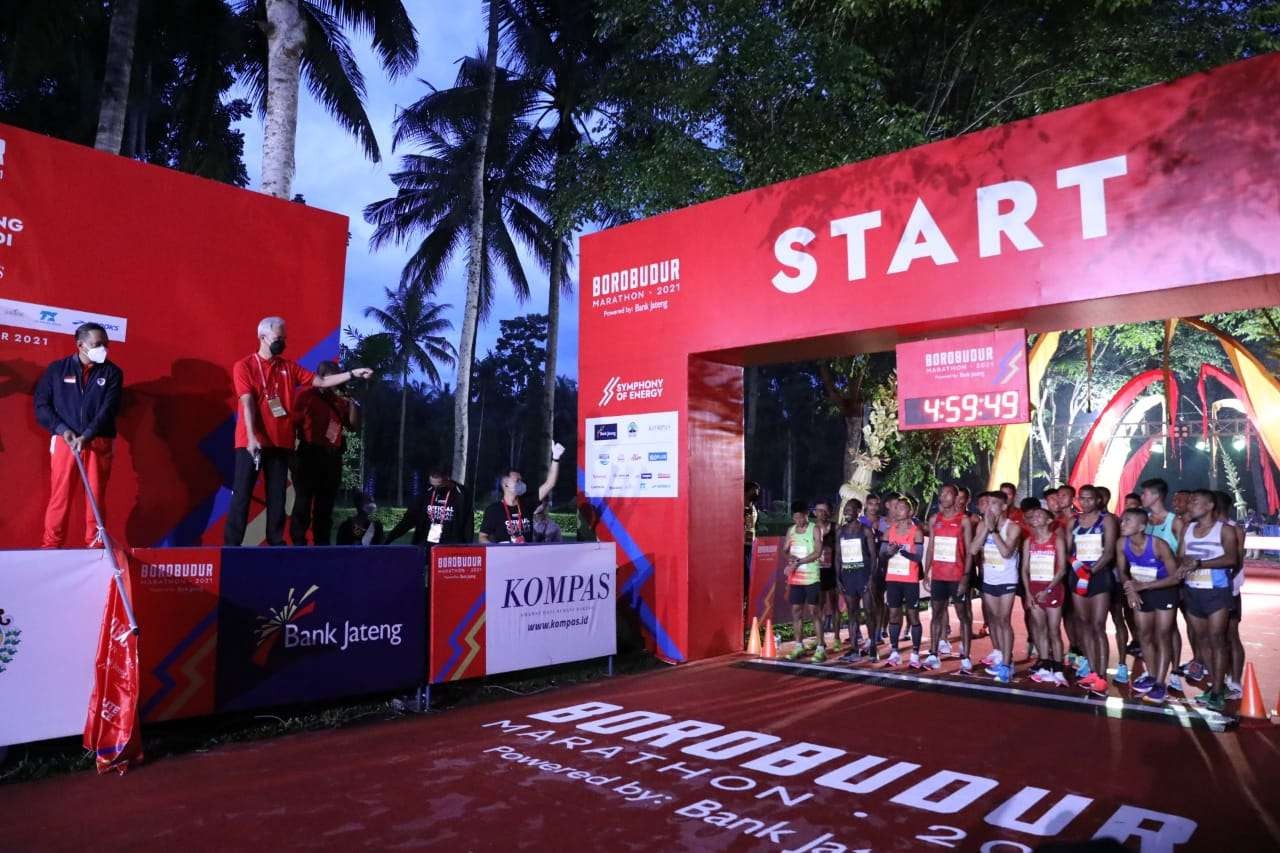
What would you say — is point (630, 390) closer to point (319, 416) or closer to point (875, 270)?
point (875, 270)

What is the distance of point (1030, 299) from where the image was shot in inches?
276

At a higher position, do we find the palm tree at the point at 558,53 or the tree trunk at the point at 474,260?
the palm tree at the point at 558,53

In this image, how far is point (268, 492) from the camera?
22.0 ft

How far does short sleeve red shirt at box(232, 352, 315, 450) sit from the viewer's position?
660 centimetres

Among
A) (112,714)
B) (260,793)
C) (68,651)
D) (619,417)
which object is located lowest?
(260,793)

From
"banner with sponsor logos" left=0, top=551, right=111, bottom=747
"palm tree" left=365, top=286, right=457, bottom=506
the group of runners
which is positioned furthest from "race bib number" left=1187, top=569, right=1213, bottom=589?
"palm tree" left=365, top=286, right=457, bottom=506

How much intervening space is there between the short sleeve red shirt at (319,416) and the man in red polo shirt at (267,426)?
10cm

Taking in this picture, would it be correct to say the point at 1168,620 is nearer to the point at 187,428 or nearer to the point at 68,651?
the point at 68,651

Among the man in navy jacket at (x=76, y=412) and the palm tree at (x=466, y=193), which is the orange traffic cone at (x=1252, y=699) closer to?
the man in navy jacket at (x=76, y=412)

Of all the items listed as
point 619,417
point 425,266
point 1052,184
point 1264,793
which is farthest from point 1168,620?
point 425,266

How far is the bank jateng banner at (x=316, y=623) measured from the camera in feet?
18.8

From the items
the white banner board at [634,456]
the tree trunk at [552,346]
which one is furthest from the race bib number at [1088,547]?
the tree trunk at [552,346]

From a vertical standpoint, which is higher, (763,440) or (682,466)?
(763,440)

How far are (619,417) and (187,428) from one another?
4.41 metres
